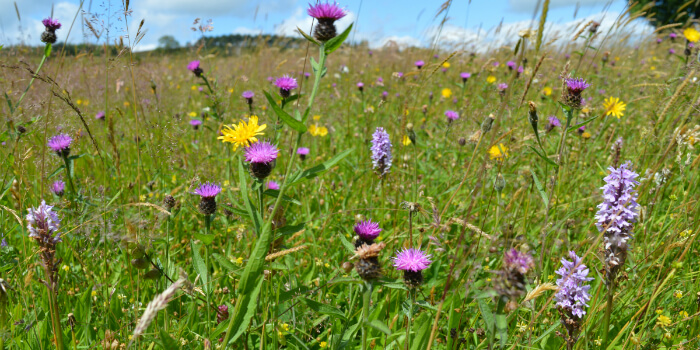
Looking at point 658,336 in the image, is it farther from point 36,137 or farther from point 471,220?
point 36,137

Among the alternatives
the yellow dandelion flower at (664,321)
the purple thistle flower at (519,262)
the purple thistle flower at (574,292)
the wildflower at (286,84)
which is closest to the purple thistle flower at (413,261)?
the purple thistle flower at (519,262)

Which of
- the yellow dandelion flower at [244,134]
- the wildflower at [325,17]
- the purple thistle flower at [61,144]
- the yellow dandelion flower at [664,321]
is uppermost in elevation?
the wildflower at [325,17]

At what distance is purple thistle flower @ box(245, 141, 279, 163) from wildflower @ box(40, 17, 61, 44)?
1.96m

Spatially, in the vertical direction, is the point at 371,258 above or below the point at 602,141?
below

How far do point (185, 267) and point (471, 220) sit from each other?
158cm

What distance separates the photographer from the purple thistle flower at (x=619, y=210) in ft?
3.82

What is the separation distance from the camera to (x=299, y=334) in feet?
4.95

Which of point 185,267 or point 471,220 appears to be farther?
point 471,220

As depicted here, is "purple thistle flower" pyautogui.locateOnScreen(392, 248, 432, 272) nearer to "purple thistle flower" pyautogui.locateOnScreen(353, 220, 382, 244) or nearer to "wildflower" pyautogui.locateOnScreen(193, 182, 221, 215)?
"purple thistle flower" pyautogui.locateOnScreen(353, 220, 382, 244)

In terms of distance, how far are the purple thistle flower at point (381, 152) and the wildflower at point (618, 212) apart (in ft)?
3.88

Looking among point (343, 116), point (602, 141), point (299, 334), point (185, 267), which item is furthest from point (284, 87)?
point (602, 141)

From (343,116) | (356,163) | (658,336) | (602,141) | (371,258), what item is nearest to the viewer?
(371,258)

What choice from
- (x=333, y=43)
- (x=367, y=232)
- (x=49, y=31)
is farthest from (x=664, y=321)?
(x=49, y=31)

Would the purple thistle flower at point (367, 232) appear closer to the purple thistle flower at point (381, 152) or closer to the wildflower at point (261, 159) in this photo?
the wildflower at point (261, 159)
